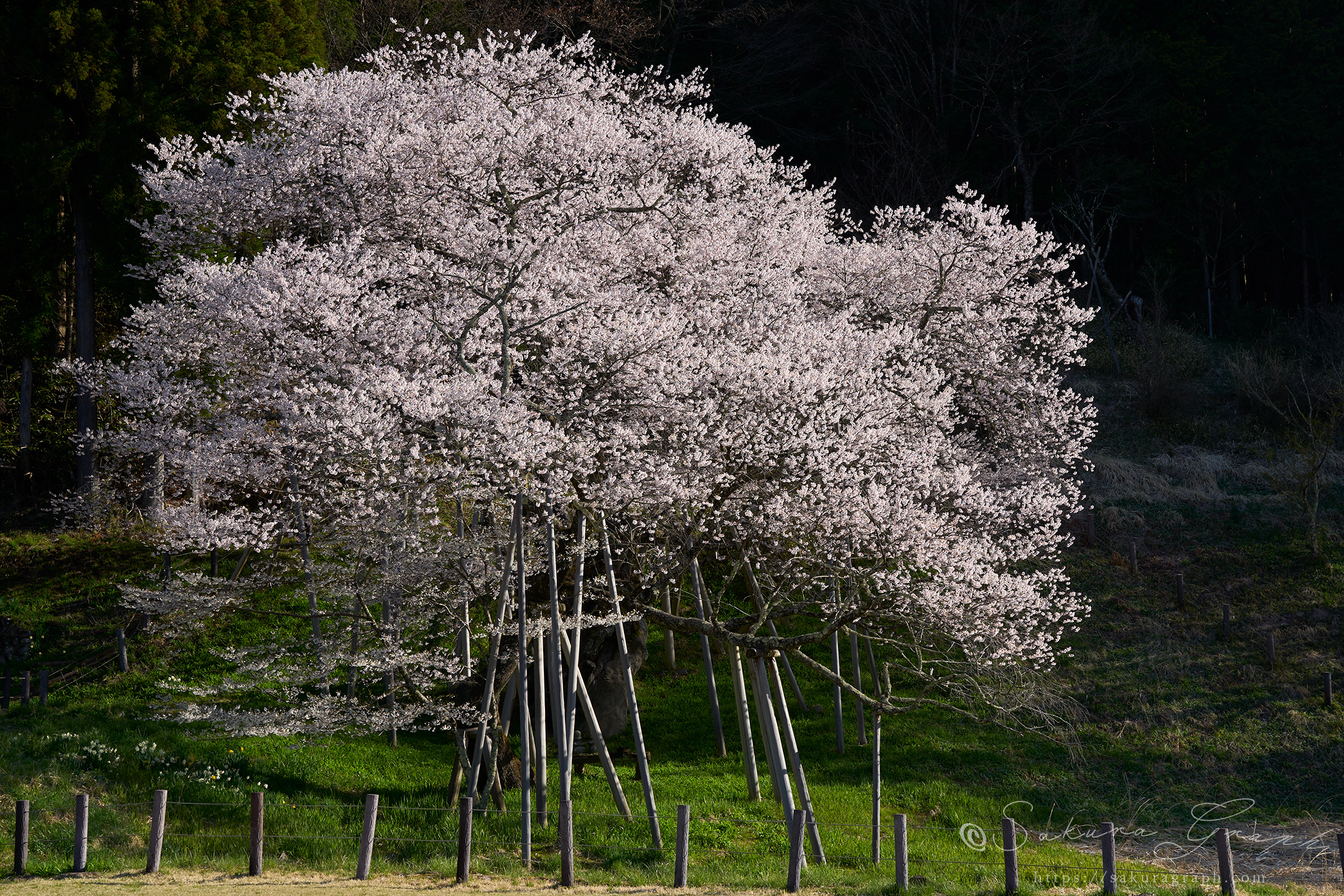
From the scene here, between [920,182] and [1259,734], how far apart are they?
59.9 feet

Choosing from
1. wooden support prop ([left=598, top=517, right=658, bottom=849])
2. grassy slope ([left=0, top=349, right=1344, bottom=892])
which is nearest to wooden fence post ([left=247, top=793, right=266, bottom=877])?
grassy slope ([left=0, top=349, right=1344, bottom=892])

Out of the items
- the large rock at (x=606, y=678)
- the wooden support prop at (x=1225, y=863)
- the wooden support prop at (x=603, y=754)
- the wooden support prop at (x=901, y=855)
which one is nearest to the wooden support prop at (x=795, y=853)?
the wooden support prop at (x=901, y=855)

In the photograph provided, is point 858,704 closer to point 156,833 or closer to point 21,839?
point 156,833

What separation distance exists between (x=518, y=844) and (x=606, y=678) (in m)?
5.61

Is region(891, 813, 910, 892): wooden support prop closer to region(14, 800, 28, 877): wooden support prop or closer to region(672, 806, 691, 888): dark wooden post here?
region(672, 806, 691, 888): dark wooden post

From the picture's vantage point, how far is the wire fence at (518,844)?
1104cm

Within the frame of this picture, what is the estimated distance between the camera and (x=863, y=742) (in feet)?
57.6

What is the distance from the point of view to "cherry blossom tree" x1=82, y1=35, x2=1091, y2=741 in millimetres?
12148

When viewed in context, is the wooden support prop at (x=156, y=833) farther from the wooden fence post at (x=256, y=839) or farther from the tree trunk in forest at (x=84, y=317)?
the tree trunk in forest at (x=84, y=317)

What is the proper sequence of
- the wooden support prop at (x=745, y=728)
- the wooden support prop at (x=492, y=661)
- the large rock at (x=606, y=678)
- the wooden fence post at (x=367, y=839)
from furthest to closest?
the large rock at (x=606, y=678), the wooden support prop at (x=745, y=728), the wooden support prop at (x=492, y=661), the wooden fence post at (x=367, y=839)

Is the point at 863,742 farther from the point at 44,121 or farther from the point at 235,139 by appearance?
the point at 44,121

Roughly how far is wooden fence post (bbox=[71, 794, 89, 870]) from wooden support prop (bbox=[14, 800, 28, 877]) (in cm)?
46

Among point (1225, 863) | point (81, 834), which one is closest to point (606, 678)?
point (81, 834)

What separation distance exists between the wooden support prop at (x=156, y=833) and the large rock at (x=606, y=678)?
24.9 ft
